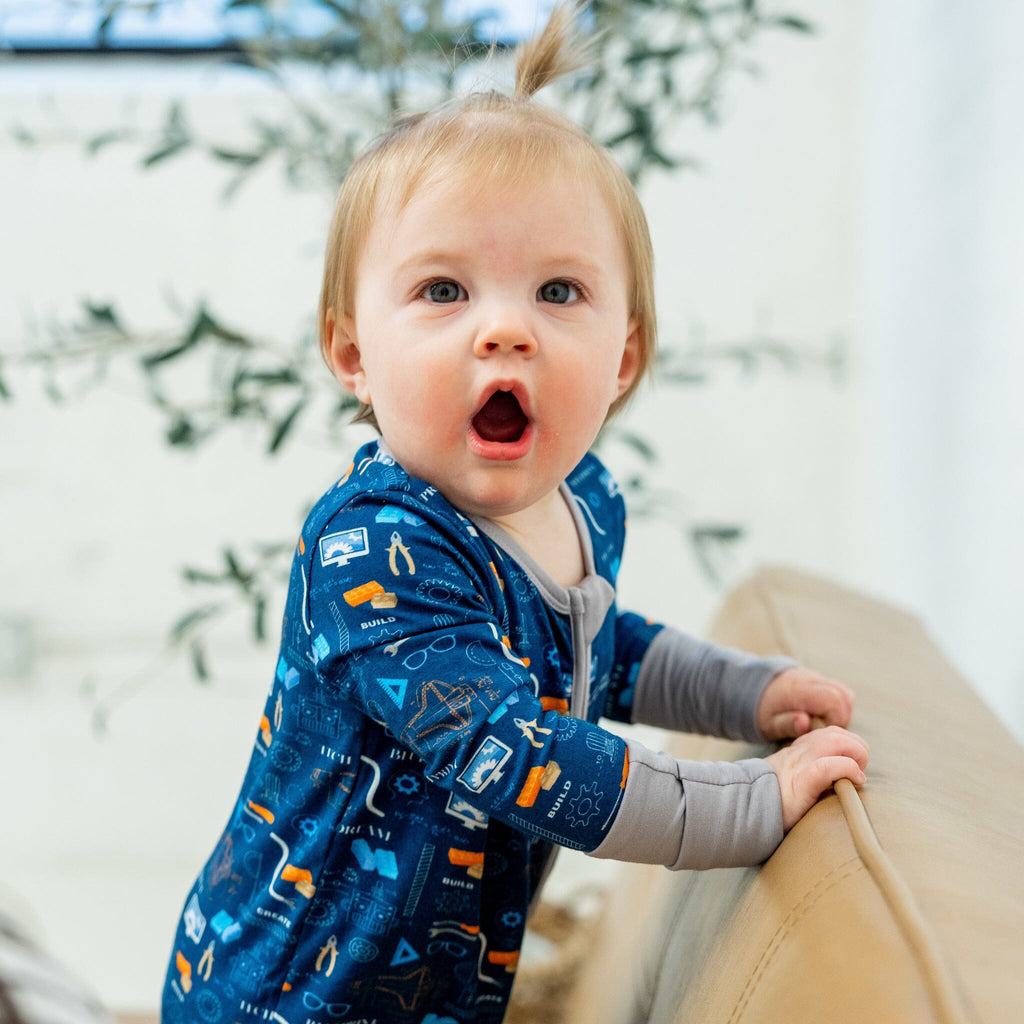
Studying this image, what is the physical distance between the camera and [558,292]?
0.71 meters

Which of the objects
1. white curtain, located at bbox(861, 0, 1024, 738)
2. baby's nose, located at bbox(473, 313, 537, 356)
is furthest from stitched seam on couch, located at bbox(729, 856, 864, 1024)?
white curtain, located at bbox(861, 0, 1024, 738)

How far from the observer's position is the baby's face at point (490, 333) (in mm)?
673

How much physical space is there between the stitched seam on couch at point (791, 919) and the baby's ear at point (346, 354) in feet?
1.44

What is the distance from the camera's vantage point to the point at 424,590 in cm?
65

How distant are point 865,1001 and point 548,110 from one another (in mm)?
587

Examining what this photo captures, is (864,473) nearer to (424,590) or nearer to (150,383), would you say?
(150,383)

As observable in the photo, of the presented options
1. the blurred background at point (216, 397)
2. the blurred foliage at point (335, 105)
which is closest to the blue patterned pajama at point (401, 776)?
the blurred foliage at point (335, 105)

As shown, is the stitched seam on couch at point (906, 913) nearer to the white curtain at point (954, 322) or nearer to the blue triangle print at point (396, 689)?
the blue triangle print at point (396, 689)

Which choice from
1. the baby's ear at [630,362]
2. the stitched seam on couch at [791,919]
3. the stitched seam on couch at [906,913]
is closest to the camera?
the stitched seam on couch at [906,913]

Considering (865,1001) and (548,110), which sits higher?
(548,110)

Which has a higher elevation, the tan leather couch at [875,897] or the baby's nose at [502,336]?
the baby's nose at [502,336]

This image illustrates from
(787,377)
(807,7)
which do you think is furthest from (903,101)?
(787,377)

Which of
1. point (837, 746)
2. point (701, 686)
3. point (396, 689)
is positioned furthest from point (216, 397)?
point (837, 746)

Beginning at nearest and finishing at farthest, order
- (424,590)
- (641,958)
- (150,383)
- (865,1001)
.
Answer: (865,1001) → (424,590) → (641,958) → (150,383)
